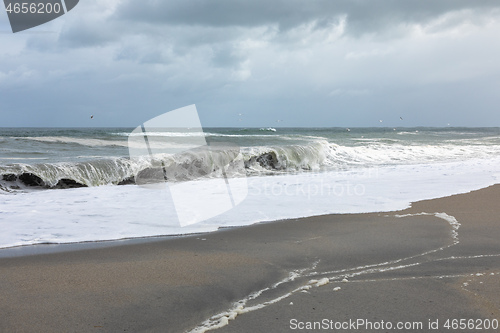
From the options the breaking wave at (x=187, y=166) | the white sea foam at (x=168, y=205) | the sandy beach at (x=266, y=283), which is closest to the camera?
the sandy beach at (x=266, y=283)

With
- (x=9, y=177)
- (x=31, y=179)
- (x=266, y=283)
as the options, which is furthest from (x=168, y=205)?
(x=9, y=177)

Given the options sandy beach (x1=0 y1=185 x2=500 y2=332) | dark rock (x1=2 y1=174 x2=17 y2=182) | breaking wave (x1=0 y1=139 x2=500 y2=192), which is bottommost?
sandy beach (x1=0 y1=185 x2=500 y2=332)

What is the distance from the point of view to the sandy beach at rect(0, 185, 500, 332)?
2.45m

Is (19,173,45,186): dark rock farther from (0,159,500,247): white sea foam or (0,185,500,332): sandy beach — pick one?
(0,185,500,332): sandy beach

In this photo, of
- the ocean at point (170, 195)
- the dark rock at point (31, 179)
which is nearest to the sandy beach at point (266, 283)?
the ocean at point (170, 195)

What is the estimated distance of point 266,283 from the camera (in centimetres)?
309

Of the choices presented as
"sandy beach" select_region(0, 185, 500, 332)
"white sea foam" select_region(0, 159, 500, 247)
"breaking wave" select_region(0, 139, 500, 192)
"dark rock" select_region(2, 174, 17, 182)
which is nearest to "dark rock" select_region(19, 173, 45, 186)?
"breaking wave" select_region(0, 139, 500, 192)

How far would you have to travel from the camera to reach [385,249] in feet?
13.0

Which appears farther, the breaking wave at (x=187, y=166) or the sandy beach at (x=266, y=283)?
the breaking wave at (x=187, y=166)

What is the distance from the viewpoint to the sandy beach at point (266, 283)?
2.45m

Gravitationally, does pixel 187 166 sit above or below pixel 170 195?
above

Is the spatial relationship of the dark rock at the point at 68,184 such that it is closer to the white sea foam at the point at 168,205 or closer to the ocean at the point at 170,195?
the ocean at the point at 170,195

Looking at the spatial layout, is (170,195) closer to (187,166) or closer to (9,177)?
(9,177)

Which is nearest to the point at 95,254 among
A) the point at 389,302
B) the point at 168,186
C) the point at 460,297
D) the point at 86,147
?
the point at 389,302
